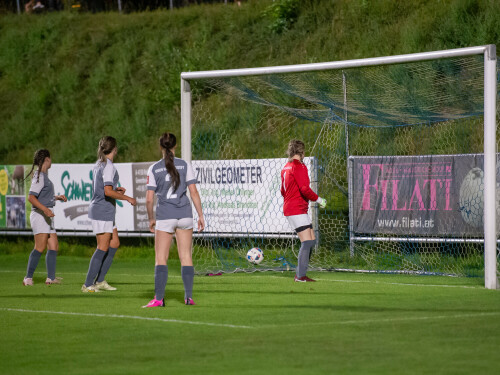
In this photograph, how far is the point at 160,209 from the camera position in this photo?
1002 centimetres

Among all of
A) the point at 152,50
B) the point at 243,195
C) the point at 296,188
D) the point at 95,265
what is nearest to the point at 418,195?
the point at 296,188

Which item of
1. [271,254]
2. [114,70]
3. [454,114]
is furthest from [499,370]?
[114,70]

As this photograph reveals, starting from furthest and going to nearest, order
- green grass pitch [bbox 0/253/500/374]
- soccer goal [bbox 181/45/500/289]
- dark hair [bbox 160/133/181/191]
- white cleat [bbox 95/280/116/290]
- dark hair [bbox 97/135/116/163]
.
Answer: soccer goal [bbox 181/45/500/289] → white cleat [bbox 95/280/116/290] → dark hair [bbox 97/135/116/163] → dark hair [bbox 160/133/181/191] → green grass pitch [bbox 0/253/500/374]

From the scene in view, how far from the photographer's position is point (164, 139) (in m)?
10.1

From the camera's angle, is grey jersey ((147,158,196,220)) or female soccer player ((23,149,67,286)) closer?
grey jersey ((147,158,196,220))

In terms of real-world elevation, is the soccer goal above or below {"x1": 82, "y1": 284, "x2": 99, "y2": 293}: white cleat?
above

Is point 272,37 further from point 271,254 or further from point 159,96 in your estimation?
point 271,254

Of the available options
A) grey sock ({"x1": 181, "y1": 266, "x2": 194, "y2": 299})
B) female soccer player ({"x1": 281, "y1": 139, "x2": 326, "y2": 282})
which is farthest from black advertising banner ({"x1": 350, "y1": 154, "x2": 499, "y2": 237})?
grey sock ({"x1": 181, "y1": 266, "x2": 194, "y2": 299})

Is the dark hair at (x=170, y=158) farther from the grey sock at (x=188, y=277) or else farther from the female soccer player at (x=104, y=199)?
the female soccer player at (x=104, y=199)

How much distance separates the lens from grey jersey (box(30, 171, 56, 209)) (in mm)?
13109

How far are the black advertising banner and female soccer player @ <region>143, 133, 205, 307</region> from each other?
579 centimetres

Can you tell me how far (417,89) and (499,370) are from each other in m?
8.30

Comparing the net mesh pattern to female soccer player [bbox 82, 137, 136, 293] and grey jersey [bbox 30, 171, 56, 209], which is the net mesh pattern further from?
female soccer player [bbox 82, 137, 136, 293]

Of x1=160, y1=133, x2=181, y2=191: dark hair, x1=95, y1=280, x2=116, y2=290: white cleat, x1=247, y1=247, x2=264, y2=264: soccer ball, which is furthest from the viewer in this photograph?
x1=247, y1=247, x2=264, y2=264: soccer ball
